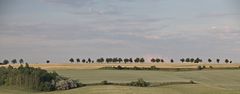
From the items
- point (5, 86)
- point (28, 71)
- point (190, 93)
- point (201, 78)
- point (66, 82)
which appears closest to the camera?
point (190, 93)

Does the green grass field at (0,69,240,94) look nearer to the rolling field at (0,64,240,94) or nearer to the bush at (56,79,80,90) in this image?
the rolling field at (0,64,240,94)

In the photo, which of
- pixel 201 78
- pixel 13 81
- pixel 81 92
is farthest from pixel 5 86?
pixel 201 78

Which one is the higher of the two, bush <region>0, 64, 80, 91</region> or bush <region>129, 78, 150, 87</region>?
bush <region>0, 64, 80, 91</region>

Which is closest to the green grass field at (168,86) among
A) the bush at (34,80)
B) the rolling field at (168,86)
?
the rolling field at (168,86)

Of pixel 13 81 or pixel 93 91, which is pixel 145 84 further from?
pixel 13 81

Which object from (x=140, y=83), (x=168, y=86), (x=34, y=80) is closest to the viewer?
(x=168, y=86)

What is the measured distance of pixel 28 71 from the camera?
90875 mm

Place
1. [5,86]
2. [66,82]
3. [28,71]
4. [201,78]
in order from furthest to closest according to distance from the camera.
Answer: [201,78] → [28,71] → [5,86] → [66,82]

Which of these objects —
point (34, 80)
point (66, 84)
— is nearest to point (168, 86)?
point (66, 84)

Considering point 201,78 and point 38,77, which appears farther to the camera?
point 201,78

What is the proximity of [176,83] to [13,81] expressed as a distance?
30.8 m

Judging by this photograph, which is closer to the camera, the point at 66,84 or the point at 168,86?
the point at 168,86

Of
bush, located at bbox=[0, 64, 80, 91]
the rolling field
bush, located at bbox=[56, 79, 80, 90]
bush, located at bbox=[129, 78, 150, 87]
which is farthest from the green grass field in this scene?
bush, located at bbox=[56, 79, 80, 90]

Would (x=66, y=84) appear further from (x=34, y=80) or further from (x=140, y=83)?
(x=140, y=83)
